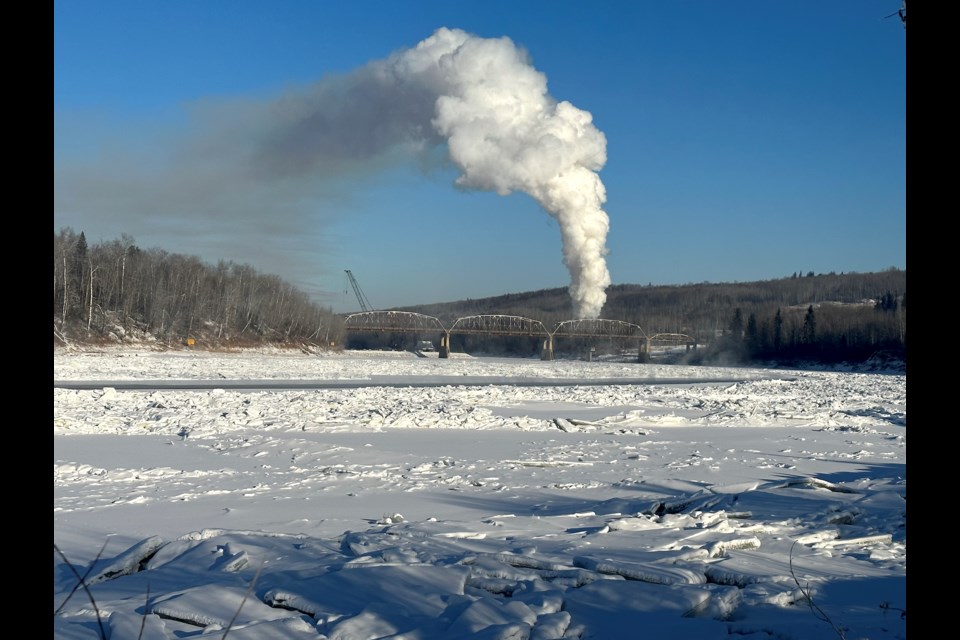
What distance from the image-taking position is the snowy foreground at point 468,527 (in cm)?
609

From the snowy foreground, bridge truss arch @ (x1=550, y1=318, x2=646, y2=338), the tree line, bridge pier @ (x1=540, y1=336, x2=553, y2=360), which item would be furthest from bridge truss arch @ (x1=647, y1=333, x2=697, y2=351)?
the snowy foreground

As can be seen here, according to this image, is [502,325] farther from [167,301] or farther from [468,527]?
[468,527]

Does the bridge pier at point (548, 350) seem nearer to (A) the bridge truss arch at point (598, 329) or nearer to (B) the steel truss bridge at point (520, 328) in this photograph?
(B) the steel truss bridge at point (520, 328)

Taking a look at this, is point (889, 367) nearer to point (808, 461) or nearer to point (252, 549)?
point (808, 461)

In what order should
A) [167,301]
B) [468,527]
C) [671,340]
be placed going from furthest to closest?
[671,340] < [167,301] < [468,527]

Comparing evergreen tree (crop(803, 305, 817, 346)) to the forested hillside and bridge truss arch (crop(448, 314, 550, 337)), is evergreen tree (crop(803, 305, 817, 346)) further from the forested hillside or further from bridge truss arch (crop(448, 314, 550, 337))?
bridge truss arch (crop(448, 314, 550, 337))

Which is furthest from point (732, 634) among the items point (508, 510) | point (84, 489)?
point (84, 489)

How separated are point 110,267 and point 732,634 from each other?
313 feet

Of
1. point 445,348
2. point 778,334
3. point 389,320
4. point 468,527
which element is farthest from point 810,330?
point 468,527

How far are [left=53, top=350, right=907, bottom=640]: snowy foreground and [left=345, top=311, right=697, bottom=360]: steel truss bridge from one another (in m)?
76.6

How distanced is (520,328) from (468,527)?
12435cm

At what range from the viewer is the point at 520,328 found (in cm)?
13425

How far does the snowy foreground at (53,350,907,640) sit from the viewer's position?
6086 mm
